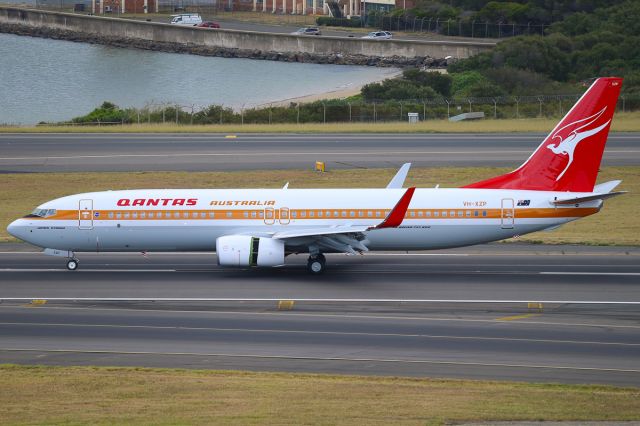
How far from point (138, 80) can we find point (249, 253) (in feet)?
347

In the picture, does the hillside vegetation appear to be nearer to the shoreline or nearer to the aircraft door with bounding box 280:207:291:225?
the shoreline

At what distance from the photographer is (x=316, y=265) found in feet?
126

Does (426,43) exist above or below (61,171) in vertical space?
above

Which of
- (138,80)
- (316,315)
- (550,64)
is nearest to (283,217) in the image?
(316,315)

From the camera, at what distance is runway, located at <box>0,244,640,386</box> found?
26.7 m

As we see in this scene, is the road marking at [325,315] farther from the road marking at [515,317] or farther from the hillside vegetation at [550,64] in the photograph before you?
the hillside vegetation at [550,64]

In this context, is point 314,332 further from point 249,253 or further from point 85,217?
point 85,217

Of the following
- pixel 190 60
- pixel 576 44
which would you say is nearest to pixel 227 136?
pixel 576 44

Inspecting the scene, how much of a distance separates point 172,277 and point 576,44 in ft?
291

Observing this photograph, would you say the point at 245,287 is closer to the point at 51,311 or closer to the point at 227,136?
the point at 51,311

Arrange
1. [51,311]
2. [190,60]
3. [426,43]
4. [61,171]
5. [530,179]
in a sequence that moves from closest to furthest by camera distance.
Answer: [51,311] → [530,179] → [61,171] → [426,43] → [190,60]

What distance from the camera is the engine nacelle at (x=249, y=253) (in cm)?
3722

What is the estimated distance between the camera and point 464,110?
305 feet

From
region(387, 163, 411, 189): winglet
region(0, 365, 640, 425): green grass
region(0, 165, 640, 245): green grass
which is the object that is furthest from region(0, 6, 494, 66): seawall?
region(0, 365, 640, 425): green grass
